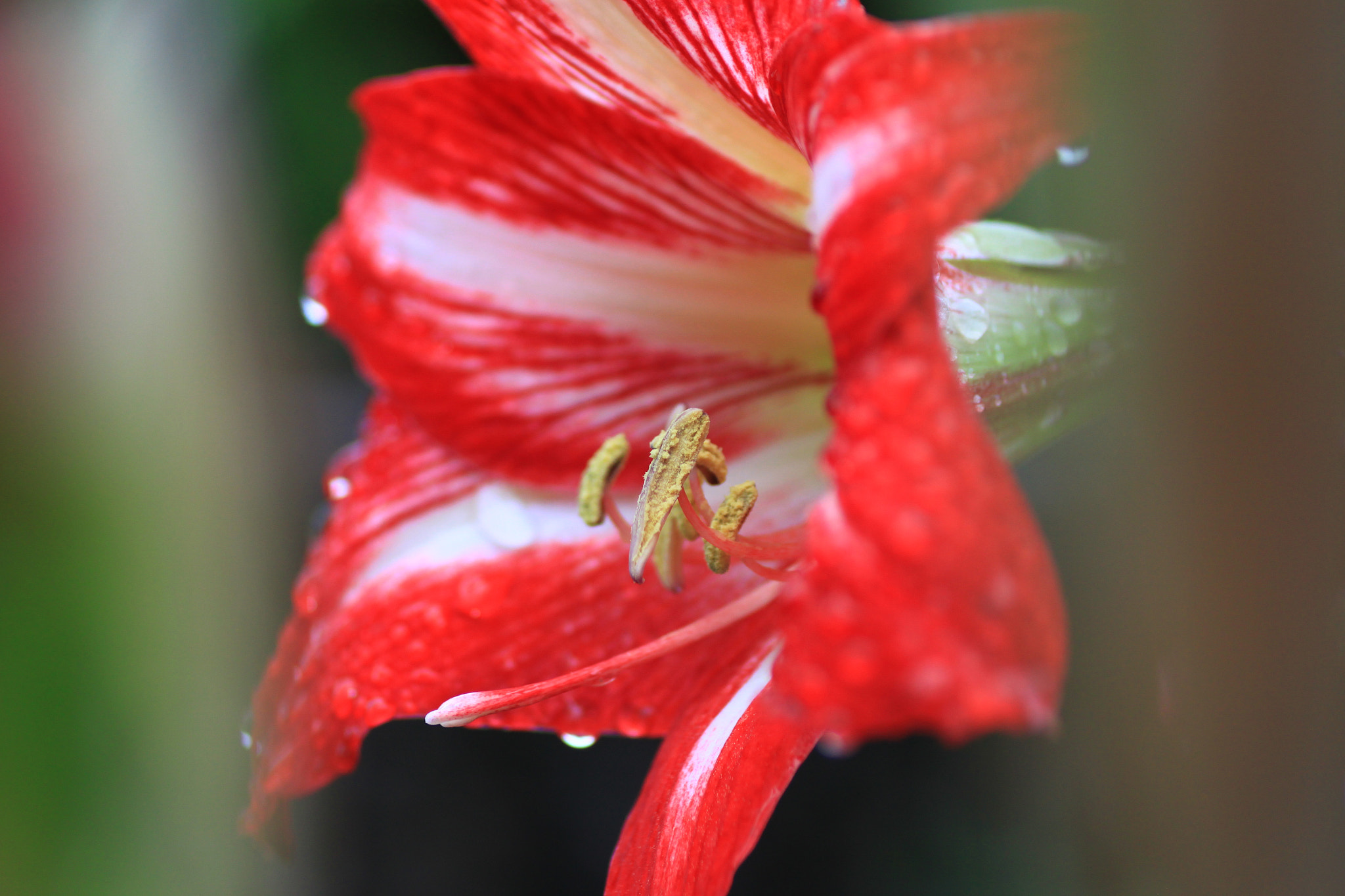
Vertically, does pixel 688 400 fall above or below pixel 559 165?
below

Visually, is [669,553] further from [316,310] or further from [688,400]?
[316,310]

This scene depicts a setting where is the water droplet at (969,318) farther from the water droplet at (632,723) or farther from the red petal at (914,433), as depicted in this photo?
the water droplet at (632,723)

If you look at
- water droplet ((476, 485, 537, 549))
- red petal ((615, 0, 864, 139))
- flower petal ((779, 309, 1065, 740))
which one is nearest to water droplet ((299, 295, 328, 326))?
water droplet ((476, 485, 537, 549))

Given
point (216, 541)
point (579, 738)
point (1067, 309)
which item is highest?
point (1067, 309)

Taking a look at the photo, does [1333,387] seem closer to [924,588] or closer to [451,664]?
[924,588]

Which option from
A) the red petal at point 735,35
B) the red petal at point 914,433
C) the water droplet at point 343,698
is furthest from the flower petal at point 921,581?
the water droplet at point 343,698

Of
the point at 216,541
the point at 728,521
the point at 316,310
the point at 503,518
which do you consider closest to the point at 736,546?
the point at 728,521
